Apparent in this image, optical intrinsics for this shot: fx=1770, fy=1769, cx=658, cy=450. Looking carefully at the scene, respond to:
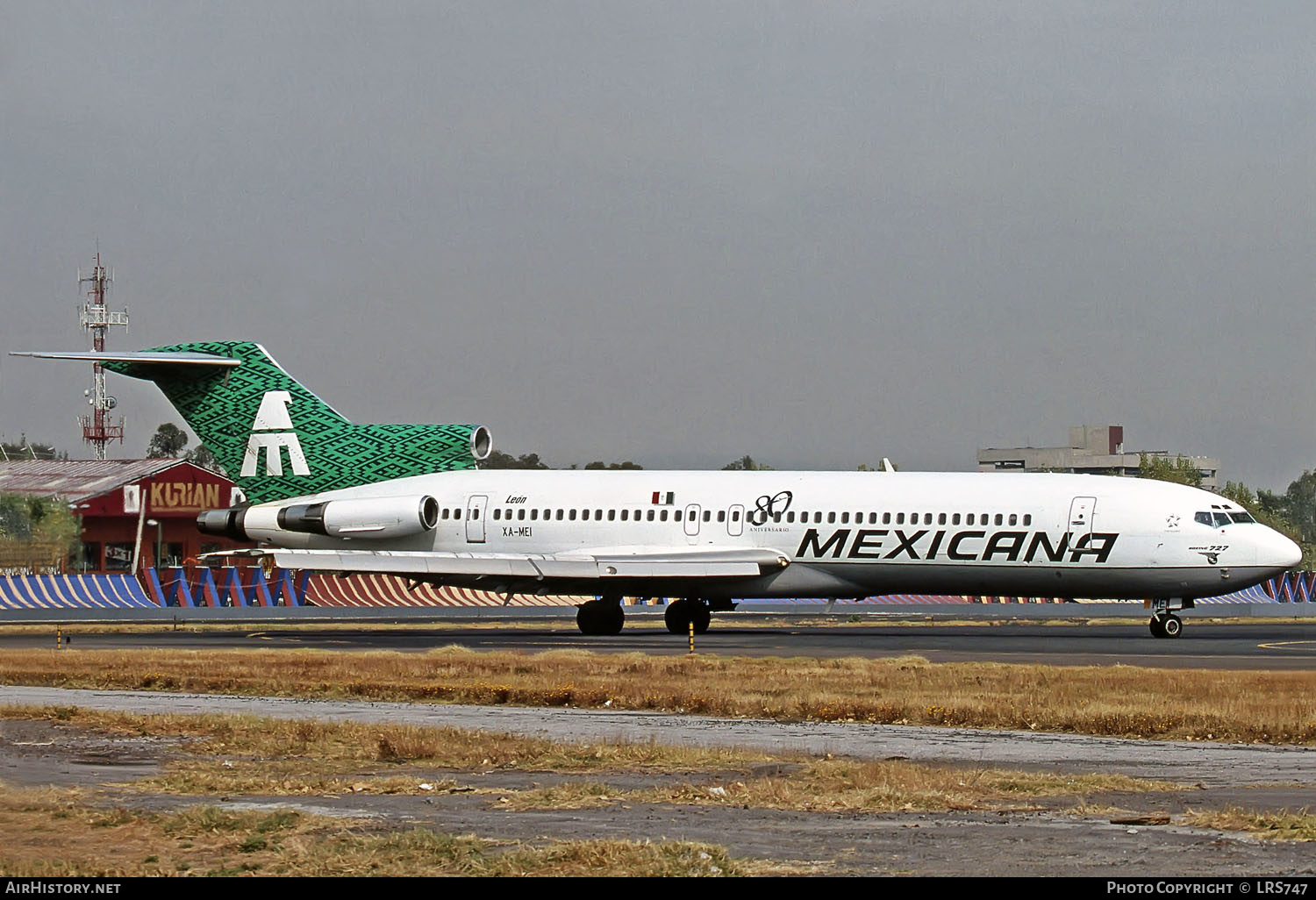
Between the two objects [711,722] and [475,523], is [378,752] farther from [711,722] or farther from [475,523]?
[475,523]

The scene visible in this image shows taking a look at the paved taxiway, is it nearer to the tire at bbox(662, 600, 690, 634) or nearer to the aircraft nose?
the tire at bbox(662, 600, 690, 634)

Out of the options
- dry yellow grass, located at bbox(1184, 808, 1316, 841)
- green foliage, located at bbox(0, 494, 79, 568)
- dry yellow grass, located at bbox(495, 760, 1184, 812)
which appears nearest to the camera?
dry yellow grass, located at bbox(1184, 808, 1316, 841)

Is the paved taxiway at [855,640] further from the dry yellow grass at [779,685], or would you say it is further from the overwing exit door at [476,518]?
the dry yellow grass at [779,685]

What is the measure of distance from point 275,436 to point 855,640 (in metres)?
17.3

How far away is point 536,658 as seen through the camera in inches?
1160

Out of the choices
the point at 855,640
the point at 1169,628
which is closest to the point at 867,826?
the point at 855,640

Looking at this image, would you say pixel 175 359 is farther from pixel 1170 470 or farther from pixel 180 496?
pixel 1170 470

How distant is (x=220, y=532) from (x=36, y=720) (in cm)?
2687

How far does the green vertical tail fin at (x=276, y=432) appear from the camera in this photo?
4641cm

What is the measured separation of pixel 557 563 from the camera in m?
41.7

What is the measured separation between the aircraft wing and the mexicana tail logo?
15.4ft

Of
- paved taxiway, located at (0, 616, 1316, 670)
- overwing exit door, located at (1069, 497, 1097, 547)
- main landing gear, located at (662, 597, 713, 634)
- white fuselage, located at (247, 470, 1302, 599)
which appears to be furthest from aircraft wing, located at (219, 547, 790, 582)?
overwing exit door, located at (1069, 497, 1097, 547)

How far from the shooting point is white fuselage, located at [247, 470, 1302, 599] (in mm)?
39312
